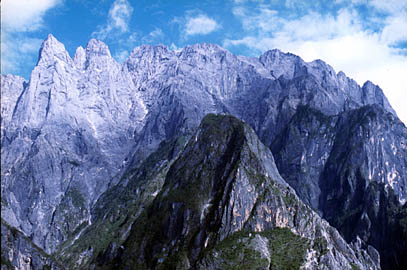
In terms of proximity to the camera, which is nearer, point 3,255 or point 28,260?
point 3,255

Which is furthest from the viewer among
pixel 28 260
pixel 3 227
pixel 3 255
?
pixel 28 260

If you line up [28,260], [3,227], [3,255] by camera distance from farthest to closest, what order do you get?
[28,260], [3,255], [3,227]

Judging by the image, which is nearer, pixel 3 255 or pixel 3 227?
pixel 3 227

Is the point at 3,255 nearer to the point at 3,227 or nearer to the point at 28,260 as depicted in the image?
the point at 3,227

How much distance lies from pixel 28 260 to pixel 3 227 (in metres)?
67.4

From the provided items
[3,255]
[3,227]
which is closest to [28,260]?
[3,255]

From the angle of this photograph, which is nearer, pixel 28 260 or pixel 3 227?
pixel 3 227

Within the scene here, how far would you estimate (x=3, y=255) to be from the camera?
5487 inches

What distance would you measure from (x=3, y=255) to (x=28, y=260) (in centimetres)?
5489

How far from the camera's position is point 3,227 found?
428 ft

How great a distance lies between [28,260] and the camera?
191m
